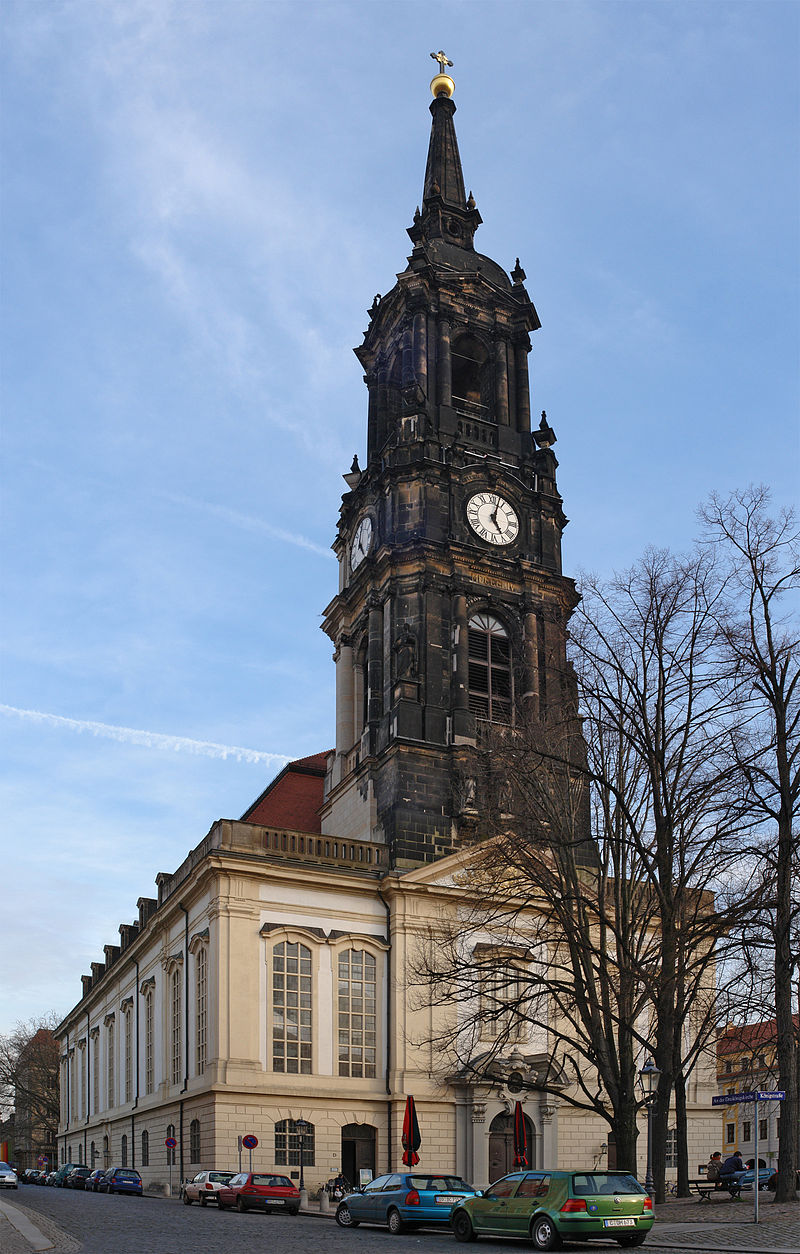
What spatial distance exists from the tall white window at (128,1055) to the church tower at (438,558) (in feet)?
39.9

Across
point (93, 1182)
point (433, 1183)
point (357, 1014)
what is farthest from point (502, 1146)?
point (433, 1183)

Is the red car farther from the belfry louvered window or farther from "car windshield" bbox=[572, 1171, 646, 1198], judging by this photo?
the belfry louvered window

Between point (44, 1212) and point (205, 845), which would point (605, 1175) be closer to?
point (44, 1212)

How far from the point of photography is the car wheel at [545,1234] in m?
18.4

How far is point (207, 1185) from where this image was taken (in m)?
33.3

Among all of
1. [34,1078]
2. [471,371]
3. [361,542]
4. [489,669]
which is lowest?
[34,1078]

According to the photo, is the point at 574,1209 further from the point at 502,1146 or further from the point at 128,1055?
the point at 128,1055

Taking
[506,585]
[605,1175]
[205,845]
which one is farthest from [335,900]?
[605,1175]

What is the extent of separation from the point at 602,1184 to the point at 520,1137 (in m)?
21.8

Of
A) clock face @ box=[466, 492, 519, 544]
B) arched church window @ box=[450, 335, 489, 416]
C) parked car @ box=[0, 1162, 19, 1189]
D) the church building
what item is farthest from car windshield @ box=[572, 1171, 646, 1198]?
arched church window @ box=[450, 335, 489, 416]

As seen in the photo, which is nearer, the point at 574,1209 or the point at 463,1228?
the point at 574,1209

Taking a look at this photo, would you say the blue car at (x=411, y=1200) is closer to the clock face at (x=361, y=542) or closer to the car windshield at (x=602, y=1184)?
the car windshield at (x=602, y=1184)

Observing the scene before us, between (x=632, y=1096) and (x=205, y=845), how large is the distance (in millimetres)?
19180

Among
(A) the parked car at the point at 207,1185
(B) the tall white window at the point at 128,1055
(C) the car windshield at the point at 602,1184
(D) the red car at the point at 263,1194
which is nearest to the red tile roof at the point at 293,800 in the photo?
(B) the tall white window at the point at 128,1055
